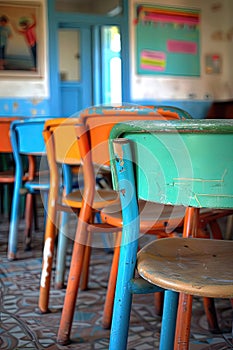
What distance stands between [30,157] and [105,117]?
1.58m

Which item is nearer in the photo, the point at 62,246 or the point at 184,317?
the point at 184,317

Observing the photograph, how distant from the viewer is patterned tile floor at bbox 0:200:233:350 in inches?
68.1

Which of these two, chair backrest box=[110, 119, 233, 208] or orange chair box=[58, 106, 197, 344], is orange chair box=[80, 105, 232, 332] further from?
chair backrest box=[110, 119, 233, 208]

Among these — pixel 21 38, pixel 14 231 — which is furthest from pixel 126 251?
pixel 21 38

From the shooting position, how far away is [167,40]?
684 centimetres

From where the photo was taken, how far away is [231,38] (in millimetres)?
7066

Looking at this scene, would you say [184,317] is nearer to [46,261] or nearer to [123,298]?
[123,298]

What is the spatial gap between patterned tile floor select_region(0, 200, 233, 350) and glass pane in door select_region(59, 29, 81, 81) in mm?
7308

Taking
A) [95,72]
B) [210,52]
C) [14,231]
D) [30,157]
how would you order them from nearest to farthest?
[14,231], [30,157], [210,52], [95,72]

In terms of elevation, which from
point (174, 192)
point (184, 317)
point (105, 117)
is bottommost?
point (184, 317)

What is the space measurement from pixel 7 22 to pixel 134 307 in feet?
16.1

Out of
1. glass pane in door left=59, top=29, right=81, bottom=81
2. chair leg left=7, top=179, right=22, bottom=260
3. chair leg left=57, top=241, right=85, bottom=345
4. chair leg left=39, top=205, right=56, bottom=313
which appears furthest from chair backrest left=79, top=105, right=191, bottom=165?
glass pane in door left=59, top=29, right=81, bottom=81

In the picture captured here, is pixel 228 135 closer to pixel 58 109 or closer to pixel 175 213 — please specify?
pixel 175 213

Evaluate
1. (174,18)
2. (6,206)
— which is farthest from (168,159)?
(174,18)
